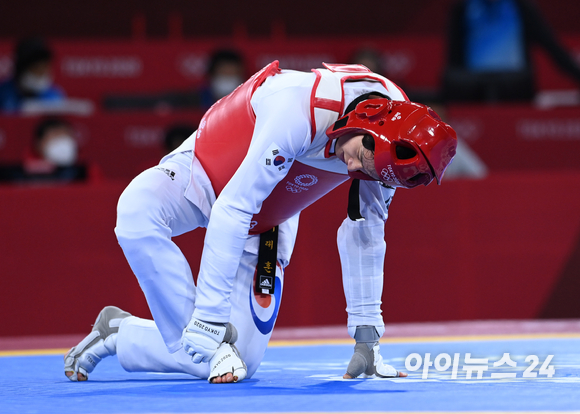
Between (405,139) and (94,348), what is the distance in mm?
1859

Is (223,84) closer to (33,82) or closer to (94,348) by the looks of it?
(33,82)

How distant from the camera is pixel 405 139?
3.14m

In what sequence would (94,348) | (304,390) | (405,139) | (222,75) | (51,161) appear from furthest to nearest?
(222,75), (51,161), (94,348), (304,390), (405,139)

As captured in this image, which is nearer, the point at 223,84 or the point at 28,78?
the point at 28,78

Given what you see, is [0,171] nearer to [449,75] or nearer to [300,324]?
[300,324]

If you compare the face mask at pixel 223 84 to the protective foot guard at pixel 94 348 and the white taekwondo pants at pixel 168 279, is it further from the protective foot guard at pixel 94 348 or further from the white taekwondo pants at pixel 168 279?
the protective foot guard at pixel 94 348

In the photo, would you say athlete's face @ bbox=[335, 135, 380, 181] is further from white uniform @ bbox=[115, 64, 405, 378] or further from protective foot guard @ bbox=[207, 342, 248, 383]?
protective foot guard @ bbox=[207, 342, 248, 383]

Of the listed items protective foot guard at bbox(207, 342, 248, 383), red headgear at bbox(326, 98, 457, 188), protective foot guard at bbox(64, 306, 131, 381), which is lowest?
protective foot guard at bbox(64, 306, 131, 381)

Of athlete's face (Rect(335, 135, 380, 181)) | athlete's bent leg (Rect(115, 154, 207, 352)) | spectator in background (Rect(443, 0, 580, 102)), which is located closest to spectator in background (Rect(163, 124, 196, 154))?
spectator in background (Rect(443, 0, 580, 102))

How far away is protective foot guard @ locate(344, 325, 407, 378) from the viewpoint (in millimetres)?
3609

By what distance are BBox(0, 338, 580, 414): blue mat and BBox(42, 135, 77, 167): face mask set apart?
9.42 ft

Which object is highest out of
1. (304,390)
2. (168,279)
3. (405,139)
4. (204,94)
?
(405,139)

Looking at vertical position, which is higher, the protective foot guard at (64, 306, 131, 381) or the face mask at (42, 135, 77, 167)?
the protective foot guard at (64, 306, 131, 381)

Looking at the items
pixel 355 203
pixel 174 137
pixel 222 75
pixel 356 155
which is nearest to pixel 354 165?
pixel 356 155
